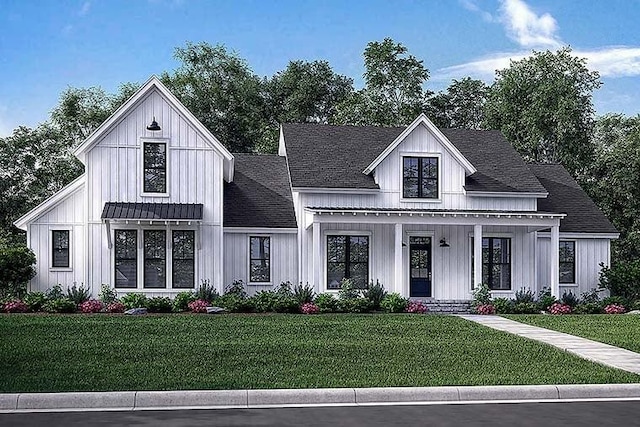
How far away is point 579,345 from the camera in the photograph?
18062mm

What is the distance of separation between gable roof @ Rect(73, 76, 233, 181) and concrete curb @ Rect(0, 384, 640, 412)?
57.3 ft

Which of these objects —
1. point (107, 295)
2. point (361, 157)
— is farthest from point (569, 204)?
point (107, 295)

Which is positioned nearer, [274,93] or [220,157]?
[220,157]

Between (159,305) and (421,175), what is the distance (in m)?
10.2

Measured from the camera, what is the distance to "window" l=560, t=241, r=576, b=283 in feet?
107

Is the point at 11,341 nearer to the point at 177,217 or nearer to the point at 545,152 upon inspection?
the point at 177,217

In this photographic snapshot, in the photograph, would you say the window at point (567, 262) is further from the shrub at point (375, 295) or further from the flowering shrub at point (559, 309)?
the shrub at point (375, 295)

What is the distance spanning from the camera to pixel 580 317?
25.3 m

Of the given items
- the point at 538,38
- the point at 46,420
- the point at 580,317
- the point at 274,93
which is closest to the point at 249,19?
the point at 274,93

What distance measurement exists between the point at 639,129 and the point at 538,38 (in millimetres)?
7998

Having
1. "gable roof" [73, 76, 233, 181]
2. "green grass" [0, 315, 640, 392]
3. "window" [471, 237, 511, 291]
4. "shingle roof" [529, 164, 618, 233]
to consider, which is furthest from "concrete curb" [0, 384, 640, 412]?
"shingle roof" [529, 164, 618, 233]

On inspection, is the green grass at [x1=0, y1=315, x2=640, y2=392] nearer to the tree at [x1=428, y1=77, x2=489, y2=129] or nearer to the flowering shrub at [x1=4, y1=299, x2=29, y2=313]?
the flowering shrub at [x1=4, y1=299, x2=29, y2=313]

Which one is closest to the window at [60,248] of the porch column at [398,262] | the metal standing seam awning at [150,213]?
the metal standing seam awning at [150,213]

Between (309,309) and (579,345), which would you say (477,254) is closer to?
(309,309)
